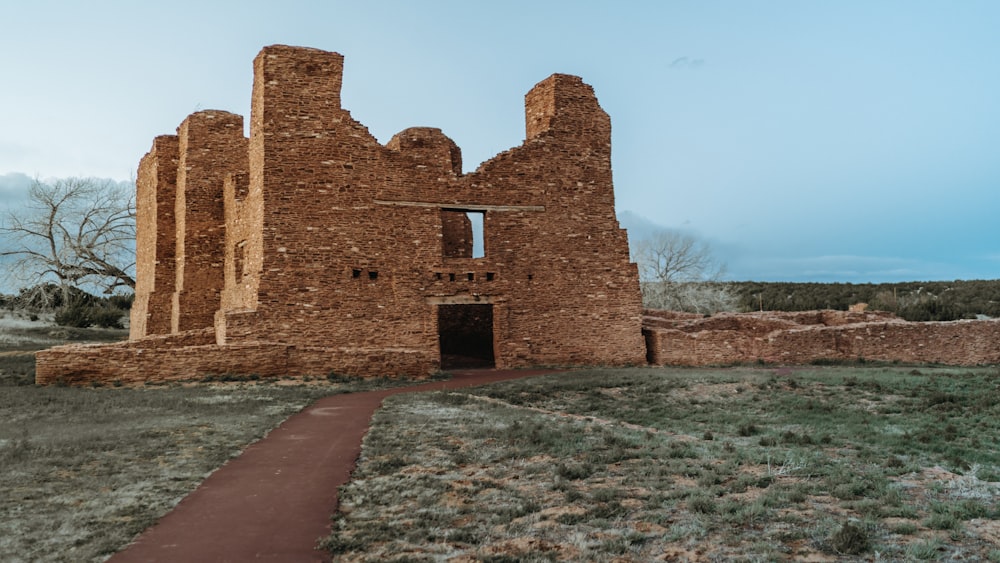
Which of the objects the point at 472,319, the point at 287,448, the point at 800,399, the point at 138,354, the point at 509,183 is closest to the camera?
the point at 287,448

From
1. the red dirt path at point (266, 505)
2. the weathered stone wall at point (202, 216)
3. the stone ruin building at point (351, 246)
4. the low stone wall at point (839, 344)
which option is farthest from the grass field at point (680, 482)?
the weathered stone wall at point (202, 216)

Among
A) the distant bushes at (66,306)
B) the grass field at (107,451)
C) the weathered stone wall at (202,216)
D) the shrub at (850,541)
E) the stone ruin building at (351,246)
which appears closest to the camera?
the shrub at (850,541)

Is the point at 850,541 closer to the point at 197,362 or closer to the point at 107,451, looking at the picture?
the point at 107,451

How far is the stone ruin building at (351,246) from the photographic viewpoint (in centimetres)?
1847

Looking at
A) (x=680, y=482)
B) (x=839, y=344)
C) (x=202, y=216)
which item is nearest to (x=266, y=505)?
(x=680, y=482)

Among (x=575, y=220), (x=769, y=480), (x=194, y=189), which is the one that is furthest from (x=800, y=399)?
(x=194, y=189)

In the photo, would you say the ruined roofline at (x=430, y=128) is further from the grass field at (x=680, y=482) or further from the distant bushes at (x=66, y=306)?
the distant bushes at (x=66, y=306)

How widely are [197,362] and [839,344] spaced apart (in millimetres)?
18525

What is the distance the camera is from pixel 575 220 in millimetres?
22797

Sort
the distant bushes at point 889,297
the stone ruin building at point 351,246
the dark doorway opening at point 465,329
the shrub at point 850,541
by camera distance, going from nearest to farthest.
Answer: the shrub at point 850,541 < the stone ruin building at point 351,246 < the dark doorway opening at point 465,329 < the distant bushes at point 889,297

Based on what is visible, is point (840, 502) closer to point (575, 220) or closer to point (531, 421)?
point (531, 421)

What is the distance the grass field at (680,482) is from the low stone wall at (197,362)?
4.79 meters

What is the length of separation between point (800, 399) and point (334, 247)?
11977 millimetres

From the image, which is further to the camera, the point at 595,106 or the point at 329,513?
the point at 595,106
